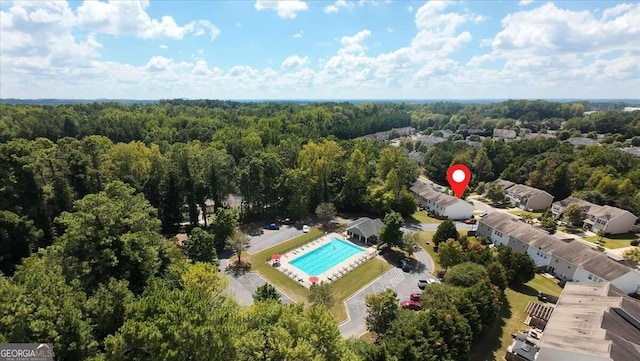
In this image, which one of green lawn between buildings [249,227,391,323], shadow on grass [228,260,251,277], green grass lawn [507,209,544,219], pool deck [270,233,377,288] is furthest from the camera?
green grass lawn [507,209,544,219]

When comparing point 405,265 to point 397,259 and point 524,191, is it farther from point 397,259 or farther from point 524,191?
point 524,191

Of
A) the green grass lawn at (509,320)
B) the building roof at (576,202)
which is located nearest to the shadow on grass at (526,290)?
the green grass lawn at (509,320)

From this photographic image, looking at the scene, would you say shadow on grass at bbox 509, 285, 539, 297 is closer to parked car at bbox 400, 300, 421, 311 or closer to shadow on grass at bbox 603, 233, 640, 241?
parked car at bbox 400, 300, 421, 311

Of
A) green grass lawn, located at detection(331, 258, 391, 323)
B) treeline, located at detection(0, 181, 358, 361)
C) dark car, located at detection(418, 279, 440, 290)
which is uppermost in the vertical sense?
treeline, located at detection(0, 181, 358, 361)

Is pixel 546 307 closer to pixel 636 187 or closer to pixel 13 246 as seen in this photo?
pixel 636 187

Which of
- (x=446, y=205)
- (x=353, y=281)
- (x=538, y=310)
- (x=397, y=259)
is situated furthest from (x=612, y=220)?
(x=353, y=281)

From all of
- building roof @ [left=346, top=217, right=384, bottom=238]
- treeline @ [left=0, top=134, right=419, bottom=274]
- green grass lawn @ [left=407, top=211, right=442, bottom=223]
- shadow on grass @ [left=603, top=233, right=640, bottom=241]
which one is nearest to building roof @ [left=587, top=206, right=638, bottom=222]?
shadow on grass @ [left=603, top=233, right=640, bottom=241]
